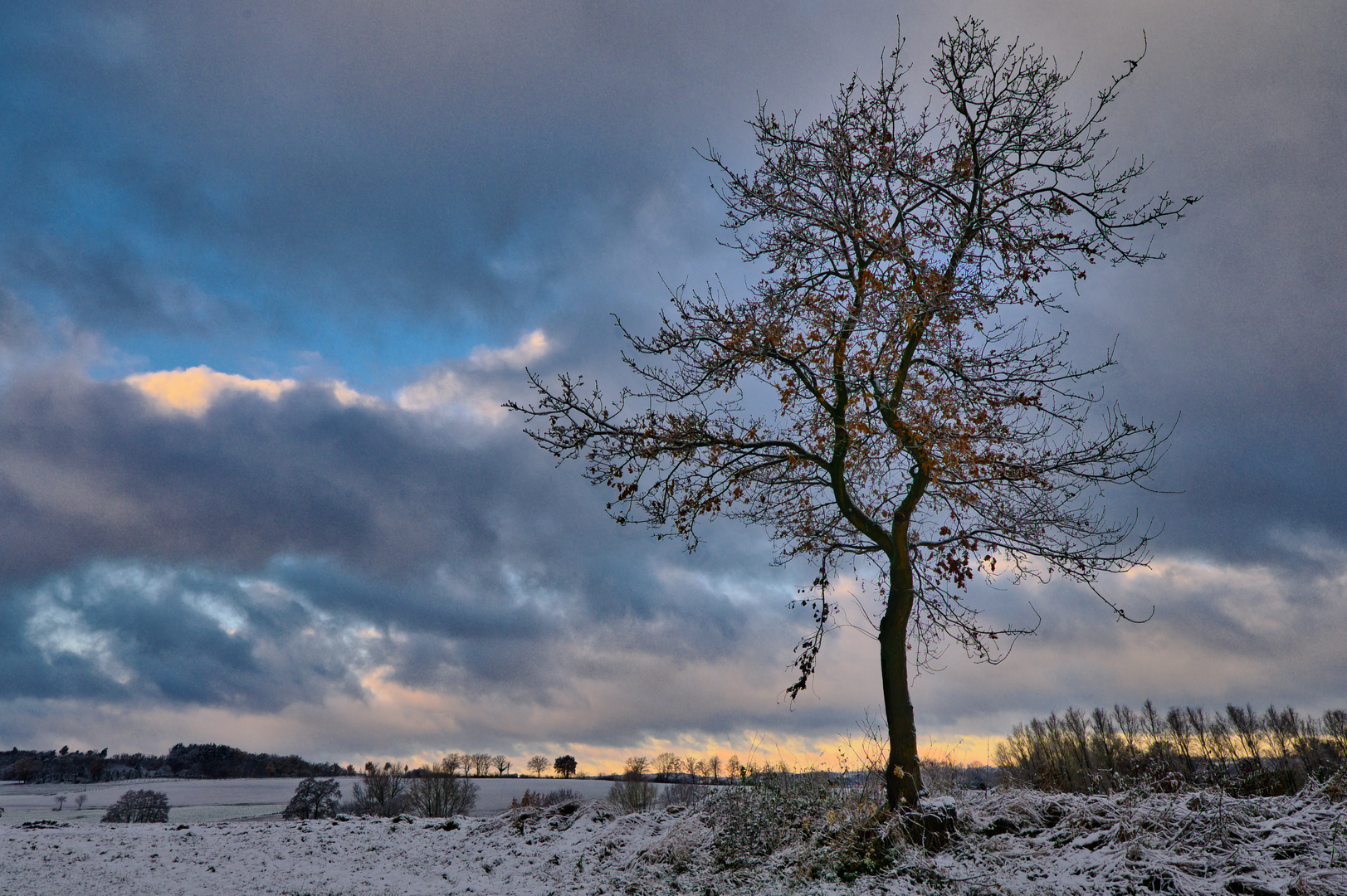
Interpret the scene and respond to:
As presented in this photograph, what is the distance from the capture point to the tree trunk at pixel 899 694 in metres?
8.87

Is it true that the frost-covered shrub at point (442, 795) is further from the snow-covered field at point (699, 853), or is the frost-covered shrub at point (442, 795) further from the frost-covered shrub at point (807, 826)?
the frost-covered shrub at point (807, 826)

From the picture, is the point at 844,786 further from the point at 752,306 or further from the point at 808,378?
the point at 752,306

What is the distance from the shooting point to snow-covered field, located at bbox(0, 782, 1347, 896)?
6.22 meters

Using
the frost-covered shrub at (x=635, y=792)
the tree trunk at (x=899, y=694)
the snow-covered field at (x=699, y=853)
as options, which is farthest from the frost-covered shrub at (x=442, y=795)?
the tree trunk at (x=899, y=694)

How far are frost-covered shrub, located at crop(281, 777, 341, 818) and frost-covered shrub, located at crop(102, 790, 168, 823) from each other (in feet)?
13.8

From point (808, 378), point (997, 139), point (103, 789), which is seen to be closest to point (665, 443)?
point (808, 378)

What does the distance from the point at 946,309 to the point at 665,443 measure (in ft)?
13.8

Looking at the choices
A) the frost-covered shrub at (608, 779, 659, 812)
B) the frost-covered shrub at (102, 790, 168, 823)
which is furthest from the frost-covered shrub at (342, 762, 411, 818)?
the frost-covered shrub at (608, 779, 659, 812)

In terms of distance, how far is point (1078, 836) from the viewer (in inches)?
294

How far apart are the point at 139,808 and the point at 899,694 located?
2936 centimetres

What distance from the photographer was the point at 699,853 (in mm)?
10094

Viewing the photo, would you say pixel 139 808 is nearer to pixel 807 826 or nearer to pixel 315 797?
pixel 315 797

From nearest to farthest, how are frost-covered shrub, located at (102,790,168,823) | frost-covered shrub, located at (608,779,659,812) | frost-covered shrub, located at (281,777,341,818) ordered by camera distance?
frost-covered shrub, located at (608,779,659,812) → frost-covered shrub, located at (102,790,168,823) → frost-covered shrub, located at (281,777,341,818)

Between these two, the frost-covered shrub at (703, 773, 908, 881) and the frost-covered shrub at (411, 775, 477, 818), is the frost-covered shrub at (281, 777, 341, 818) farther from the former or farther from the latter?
the frost-covered shrub at (703, 773, 908, 881)
